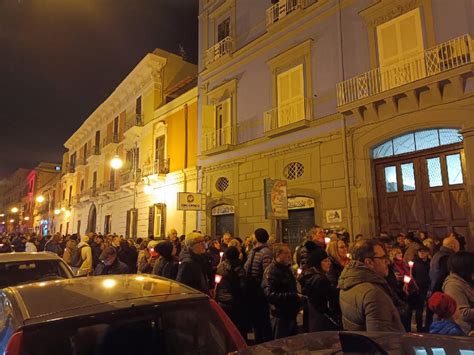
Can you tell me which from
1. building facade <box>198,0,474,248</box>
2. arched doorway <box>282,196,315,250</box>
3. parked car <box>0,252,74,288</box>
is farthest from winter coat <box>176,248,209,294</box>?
arched doorway <box>282,196,315,250</box>

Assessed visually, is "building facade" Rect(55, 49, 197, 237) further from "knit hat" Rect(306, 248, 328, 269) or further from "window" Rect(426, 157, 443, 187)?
"knit hat" Rect(306, 248, 328, 269)

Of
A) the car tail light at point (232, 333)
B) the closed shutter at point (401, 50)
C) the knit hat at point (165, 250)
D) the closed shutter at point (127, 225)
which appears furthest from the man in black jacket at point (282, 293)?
the closed shutter at point (127, 225)

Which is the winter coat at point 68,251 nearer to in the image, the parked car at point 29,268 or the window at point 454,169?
the parked car at point 29,268

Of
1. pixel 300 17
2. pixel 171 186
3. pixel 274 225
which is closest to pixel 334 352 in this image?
pixel 274 225

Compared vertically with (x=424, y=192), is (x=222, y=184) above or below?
above

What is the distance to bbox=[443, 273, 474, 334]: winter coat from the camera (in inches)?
129

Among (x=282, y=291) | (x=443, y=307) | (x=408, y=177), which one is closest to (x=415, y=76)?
(x=408, y=177)

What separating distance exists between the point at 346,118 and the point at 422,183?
9.55ft

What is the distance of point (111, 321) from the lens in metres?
2.11

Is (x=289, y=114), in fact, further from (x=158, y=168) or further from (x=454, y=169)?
(x=158, y=168)

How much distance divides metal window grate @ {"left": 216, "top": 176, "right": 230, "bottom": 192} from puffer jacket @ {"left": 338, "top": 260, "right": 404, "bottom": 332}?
11.9m

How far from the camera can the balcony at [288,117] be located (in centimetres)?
1183

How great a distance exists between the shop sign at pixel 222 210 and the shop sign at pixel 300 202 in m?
3.00

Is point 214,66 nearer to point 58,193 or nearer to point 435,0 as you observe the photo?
point 435,0
